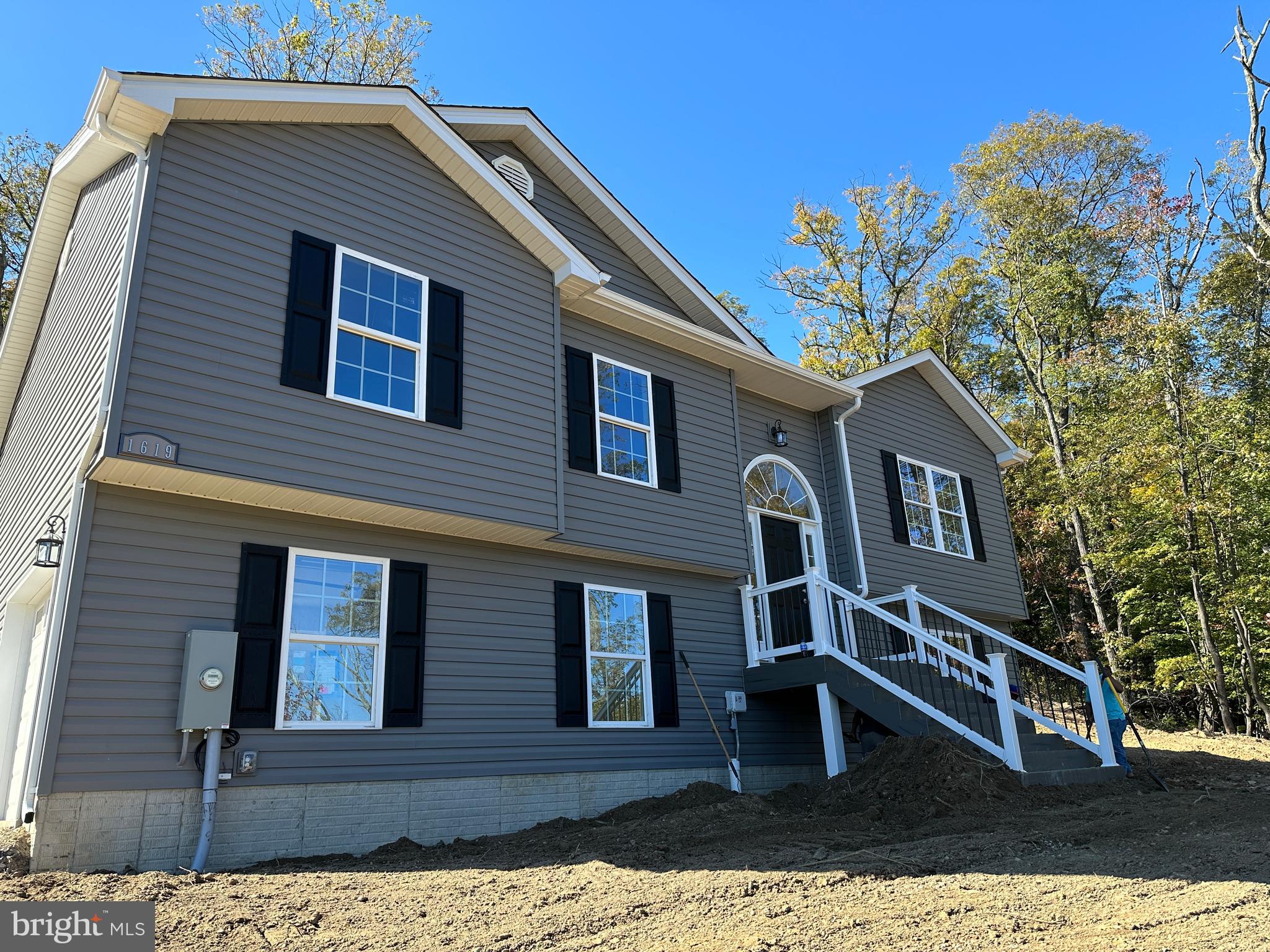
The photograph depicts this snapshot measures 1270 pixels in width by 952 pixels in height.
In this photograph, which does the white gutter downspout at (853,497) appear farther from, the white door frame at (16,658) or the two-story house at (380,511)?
the white door frame at (16,658)

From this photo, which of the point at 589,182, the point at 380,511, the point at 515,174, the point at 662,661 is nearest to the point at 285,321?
the point at 380,511

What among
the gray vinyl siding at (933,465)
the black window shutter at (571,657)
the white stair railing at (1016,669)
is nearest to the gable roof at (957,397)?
the gray vinyl siding at (933,465)

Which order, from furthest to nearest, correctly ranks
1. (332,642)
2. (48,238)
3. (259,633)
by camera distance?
1. (48,238)
2. (332,642)
3. (259,633)

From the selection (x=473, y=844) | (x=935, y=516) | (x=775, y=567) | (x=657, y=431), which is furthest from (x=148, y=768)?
(x=935, y=516)

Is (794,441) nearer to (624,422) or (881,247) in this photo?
(624,422)

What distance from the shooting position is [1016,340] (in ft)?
75.9

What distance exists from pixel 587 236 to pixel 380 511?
5278 millimetres

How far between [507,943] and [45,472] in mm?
6385

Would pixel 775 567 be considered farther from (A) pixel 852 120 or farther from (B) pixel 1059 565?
(A) pixel 852 120

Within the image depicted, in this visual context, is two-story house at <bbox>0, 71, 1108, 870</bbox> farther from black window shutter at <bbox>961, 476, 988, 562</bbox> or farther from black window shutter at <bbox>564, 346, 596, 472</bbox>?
black window shutter at <bbox>961, 476, 988, 562</bbox>

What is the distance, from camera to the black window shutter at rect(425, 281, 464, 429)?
27.0 ft

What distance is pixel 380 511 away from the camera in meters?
7.72

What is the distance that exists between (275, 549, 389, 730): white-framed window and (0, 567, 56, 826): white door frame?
6.94ft

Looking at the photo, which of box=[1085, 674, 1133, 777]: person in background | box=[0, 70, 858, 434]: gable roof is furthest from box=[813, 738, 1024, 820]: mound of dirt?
box=[0, 70, 858, 434]: gable roof
